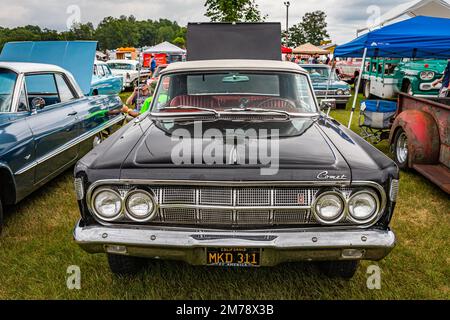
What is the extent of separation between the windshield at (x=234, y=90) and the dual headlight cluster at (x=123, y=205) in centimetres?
139

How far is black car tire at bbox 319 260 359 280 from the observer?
2887mm

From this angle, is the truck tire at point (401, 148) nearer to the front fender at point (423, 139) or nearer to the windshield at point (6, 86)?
the front fender at point (423, 139)

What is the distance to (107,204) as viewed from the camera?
244cm

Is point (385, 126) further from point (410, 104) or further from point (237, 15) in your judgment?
point (237, 15)

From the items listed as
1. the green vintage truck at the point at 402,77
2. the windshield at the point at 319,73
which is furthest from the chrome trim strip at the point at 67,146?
the windshield at the point at 319,73

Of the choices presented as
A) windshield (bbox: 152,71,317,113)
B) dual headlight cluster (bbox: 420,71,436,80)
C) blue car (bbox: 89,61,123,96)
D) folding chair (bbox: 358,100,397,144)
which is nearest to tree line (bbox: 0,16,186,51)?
blue car (bbox: 89,61,123,96)

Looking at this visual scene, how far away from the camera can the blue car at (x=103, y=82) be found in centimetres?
1176

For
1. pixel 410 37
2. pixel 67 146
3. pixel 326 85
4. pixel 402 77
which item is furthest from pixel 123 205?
pixel 402 77

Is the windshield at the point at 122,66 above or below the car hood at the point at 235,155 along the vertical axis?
above

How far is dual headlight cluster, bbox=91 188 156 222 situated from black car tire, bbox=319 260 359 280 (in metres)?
→ 1.44

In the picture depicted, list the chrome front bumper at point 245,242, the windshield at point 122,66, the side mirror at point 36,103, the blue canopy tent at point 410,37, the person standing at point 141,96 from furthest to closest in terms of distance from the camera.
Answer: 1. the windshield at point 122,66
2. the blue canopy tent at point 410,37
3. the person standing at point 141,96
4. the side mirror at point 36,103
5. the chrome front bumper at point 245,242

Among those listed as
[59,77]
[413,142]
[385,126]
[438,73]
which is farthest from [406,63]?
[59,77]

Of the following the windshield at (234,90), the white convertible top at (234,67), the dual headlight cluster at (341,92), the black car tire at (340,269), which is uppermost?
the white convertible top at (234,67)

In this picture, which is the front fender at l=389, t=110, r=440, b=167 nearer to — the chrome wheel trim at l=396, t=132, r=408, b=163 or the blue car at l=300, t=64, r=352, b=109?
the chrome wheel trim at l=396, t=132, r=408, b=163
